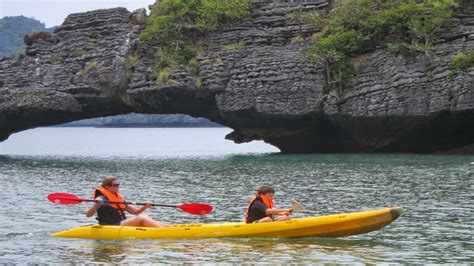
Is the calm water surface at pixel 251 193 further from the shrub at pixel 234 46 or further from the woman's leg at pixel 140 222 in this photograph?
the shrub at pixel 234 46

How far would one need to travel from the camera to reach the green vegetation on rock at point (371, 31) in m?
53.2

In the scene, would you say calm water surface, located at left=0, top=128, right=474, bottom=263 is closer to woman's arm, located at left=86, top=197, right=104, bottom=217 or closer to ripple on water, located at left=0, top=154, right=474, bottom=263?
ripple on water, located at left=0, top=154, right=474, bottom=263

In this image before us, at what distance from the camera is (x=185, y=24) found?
60500 millimetres

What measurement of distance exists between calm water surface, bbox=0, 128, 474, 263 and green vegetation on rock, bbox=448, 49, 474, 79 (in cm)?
550

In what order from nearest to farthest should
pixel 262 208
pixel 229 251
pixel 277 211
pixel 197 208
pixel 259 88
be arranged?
pixel 229 251 → pixel 277 211 → pixel 262 208 → pixel 197 208 → pixel 259 88

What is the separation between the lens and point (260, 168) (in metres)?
46.1

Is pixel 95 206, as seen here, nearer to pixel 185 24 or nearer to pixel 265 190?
pixel 265 190

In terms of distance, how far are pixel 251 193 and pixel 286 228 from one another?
12206mm

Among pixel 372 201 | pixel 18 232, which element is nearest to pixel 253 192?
pixel 372 201

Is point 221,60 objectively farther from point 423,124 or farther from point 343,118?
point 423,124

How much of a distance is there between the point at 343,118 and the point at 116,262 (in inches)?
1478

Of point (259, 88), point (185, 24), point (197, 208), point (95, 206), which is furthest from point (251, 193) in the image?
point (185, 24)


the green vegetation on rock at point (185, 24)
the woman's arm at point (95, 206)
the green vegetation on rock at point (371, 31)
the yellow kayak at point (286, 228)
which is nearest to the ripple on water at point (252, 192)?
the yellow kayak at point (286, 228)

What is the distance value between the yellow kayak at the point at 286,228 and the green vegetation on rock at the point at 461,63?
105 feet
